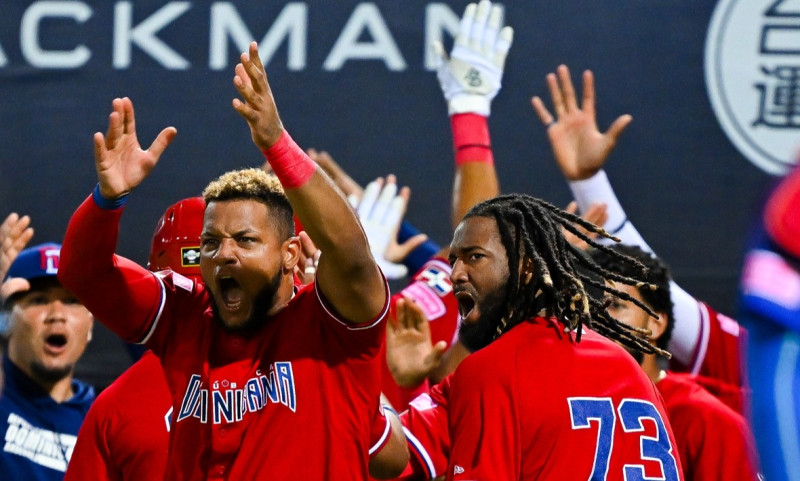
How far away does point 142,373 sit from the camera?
9.23ft

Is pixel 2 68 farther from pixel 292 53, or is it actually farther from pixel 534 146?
pixel 534 146

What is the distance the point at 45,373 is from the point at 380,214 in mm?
1196

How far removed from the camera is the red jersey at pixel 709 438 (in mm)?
2930

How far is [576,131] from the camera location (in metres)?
4.05

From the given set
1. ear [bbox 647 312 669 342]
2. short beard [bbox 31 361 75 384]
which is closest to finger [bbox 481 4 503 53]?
ear [bbox 647 312 669 342]

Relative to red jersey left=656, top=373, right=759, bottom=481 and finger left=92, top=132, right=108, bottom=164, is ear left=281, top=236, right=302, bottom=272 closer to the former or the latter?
finger left=92, top=132, right=108, bottom=164

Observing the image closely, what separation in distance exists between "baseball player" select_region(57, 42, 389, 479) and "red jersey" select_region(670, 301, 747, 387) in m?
1.78

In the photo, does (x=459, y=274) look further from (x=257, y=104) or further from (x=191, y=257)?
(x=191, y=257)

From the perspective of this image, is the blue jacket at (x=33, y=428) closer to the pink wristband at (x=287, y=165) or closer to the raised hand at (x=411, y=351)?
the raised hand at (x=411, y=351)

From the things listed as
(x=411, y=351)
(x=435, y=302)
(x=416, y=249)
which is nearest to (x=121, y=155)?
(x=411, y=351)

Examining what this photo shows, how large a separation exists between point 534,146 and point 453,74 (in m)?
0.47

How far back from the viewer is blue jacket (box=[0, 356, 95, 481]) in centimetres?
346

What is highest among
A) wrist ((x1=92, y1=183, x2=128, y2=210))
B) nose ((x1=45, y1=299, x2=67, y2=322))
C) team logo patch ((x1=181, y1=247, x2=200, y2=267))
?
wrist ((x1=92, y1=183, x2=128, y2=210))

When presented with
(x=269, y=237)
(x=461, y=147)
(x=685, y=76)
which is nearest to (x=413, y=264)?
(x=461, y=147)
